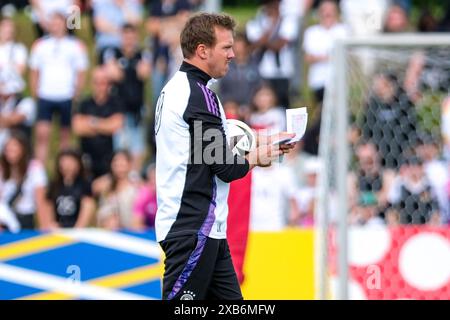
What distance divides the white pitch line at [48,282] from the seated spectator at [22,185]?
10.1 feet

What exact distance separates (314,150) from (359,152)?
164 centimetres

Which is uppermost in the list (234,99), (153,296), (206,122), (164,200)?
(234,99)

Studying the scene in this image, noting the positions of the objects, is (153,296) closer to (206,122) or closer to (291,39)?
(206,122)

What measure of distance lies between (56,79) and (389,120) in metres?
3.97

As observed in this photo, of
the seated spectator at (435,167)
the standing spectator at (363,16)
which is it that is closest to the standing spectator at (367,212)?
the seated spectator at (435,167)

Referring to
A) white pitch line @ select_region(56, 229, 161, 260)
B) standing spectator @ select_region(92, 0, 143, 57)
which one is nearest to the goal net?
white pitch line @ select_region(56, 229, 161, 260)

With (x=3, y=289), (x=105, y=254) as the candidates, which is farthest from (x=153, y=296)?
(x=3, y=289)

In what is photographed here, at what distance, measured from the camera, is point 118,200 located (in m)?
11.9

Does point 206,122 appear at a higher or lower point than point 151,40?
lower

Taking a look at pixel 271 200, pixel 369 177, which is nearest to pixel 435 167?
pixel 369 177

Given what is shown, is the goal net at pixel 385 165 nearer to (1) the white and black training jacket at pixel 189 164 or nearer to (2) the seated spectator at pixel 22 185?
(1) the white and black training jacket at pixel 189 164

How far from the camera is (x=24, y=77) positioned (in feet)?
45.4

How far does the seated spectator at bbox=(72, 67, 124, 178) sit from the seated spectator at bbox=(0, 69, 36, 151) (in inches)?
21.1

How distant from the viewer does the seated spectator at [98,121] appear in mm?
13219
